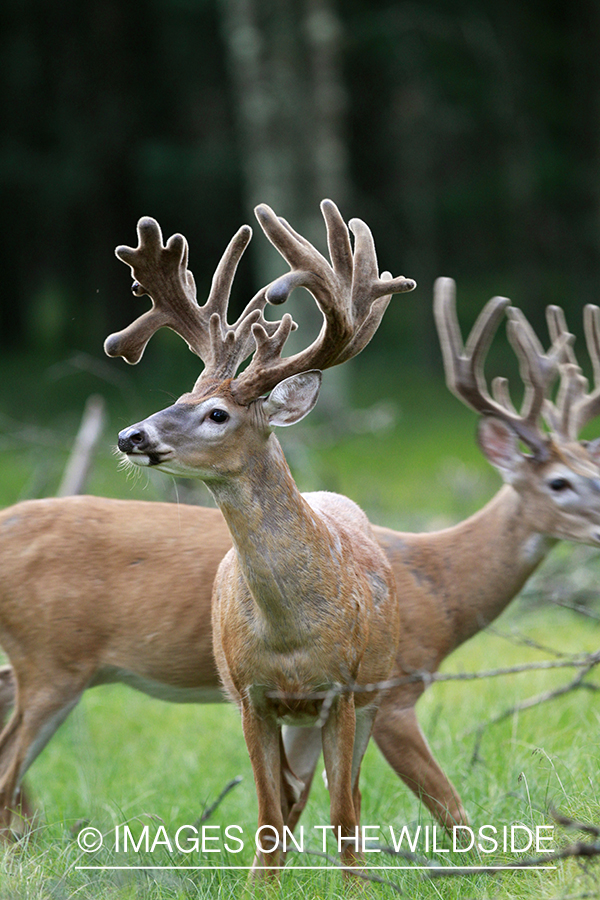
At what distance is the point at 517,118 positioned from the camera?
60.7 feet

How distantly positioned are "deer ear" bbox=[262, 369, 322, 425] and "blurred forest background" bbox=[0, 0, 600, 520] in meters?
11.9

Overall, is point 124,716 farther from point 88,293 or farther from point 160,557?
point 88,293

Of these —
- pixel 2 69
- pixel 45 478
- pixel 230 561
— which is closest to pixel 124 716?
pixel 45 478

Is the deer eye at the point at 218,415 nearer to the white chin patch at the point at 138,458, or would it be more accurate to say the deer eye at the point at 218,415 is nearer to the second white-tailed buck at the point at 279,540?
the second white-tailed buck at the point at 279,540

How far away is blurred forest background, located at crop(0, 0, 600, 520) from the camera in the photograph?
1873 centimetres

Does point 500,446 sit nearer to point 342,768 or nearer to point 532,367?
point 532,367

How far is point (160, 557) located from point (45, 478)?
12.5 ft

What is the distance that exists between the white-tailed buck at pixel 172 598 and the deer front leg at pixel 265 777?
600 millimetres

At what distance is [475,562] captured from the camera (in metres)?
4.78

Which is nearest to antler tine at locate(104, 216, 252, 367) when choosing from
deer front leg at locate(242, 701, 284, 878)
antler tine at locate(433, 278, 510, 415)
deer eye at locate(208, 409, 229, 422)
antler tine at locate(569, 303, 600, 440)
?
deer eye at locate(208, 409, 229, 422)

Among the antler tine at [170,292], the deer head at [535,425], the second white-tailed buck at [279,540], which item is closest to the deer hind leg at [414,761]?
the second white-tailed buck at [279,540]

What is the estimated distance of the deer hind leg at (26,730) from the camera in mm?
4172

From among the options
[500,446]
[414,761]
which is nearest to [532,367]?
[500,446]

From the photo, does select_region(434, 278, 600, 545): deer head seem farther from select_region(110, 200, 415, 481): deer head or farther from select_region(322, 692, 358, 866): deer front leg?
select_region(322, 692, 358, 866): deer front leg
